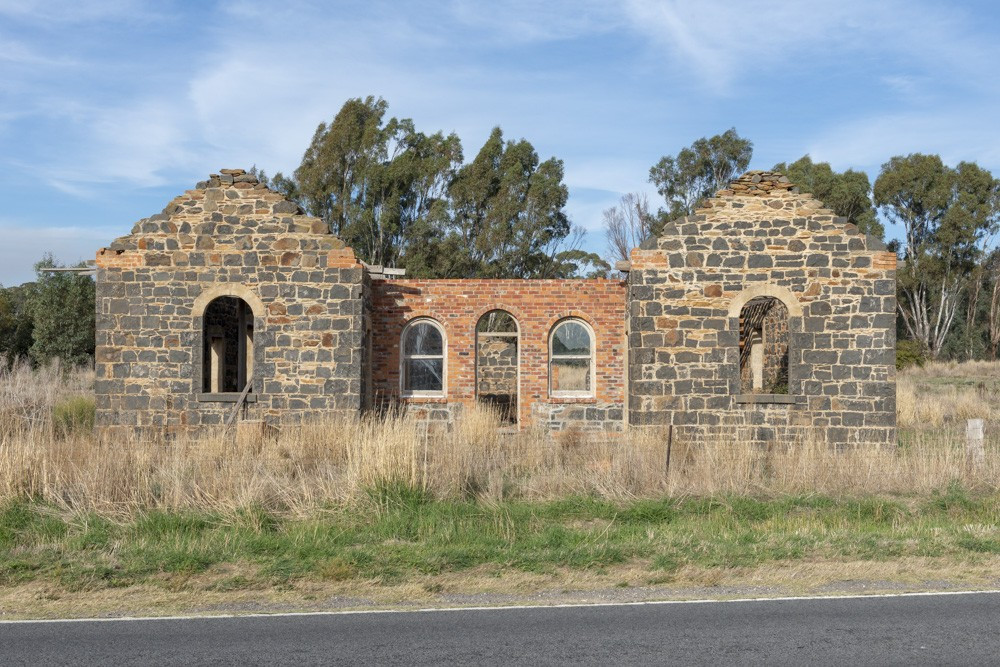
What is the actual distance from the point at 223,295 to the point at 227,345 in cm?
657

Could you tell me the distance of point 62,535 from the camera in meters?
8.87

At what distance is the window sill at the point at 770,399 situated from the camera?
15.8 meters

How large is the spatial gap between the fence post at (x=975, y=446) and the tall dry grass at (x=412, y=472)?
0.38 feet

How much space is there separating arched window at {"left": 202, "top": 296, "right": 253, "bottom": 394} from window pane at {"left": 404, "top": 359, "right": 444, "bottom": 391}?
13.6 feet

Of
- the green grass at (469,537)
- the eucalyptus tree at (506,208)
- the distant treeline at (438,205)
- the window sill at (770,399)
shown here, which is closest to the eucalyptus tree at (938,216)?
the distant treeline at (438,205)

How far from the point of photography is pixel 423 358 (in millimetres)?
19391

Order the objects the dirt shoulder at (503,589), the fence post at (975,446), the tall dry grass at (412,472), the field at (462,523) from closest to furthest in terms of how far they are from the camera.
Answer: the dirt shoulder at (503,589) → the field at (462,523) → the tall dry grass at (412,472) → the fence post at (975,446)

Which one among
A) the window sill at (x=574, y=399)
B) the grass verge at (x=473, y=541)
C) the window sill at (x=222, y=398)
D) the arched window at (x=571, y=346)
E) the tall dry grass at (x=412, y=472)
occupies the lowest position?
the grass verge at (x=473, y=541)

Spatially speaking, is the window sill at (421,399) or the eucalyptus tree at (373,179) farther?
the eucalyptus tree at (373,179)

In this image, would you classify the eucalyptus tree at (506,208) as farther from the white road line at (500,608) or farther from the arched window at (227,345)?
the white road line at (500,608)

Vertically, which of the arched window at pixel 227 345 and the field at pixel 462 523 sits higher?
the arched window at pixel 227 345

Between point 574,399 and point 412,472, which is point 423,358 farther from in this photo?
point 412,472

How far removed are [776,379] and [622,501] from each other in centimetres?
1051

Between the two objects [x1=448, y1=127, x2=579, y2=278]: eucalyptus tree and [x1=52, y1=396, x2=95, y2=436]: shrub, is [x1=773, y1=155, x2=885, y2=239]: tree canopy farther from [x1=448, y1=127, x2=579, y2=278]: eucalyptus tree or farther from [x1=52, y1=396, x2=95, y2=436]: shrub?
[x1=52, y1=396, x2=95, y2=436]: shrub
